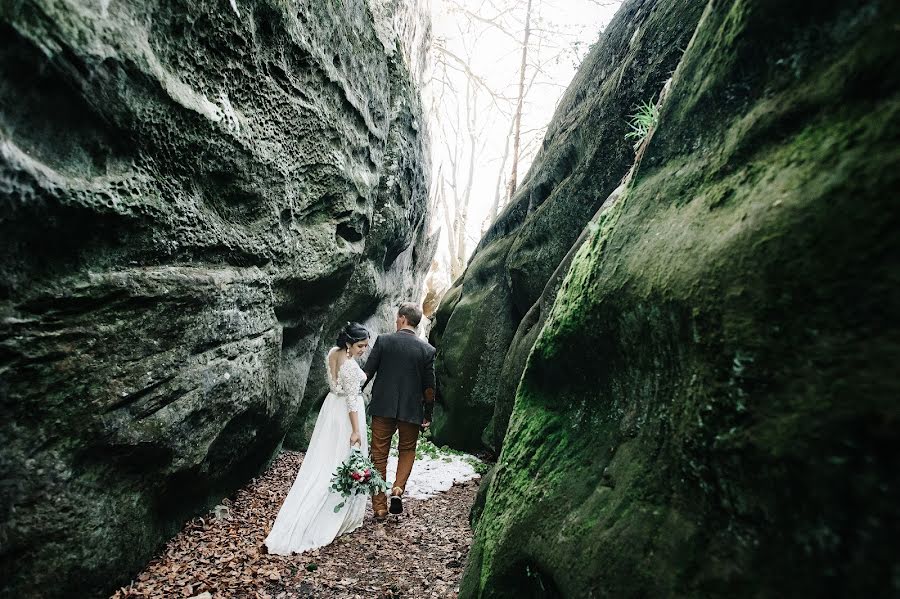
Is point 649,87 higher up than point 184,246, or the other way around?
point 649,87

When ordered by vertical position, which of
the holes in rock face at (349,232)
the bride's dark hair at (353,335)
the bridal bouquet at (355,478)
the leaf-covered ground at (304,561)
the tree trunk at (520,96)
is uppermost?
the tree trunk at (520,96)

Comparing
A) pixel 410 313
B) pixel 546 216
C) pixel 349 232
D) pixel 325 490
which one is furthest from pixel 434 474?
pixel 546 216

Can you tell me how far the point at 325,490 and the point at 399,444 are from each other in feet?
3.49

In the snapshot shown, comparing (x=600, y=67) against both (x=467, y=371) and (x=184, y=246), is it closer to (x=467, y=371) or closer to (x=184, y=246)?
(x=467, y=371)

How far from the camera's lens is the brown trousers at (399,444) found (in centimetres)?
563

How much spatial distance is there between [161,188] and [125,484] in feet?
8.60

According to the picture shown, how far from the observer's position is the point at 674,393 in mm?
2061

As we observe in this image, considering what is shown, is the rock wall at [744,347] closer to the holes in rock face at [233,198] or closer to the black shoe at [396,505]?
the black shoe at [396,505]

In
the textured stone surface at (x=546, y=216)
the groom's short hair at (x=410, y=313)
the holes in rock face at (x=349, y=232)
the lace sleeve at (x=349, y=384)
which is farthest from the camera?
the holes in rock face at (x=349, y=232)

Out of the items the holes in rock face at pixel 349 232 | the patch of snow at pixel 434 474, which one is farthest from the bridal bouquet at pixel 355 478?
the holes in rock face at pixel 349 232

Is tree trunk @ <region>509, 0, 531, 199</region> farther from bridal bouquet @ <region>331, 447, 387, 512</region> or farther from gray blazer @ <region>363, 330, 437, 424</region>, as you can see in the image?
bridal bouquet @ <region>331, 447, 387, 512</region>

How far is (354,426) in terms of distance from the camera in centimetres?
525

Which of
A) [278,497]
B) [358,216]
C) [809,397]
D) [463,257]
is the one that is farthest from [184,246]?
[463,257]

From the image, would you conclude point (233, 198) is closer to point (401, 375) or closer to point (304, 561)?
point (401, 375)
